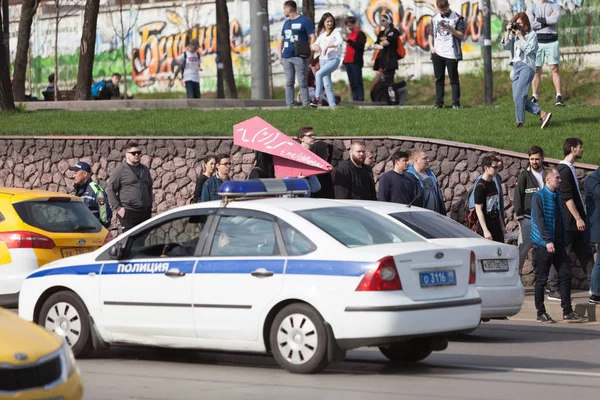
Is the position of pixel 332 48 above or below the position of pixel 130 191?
above

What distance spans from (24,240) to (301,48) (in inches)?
438

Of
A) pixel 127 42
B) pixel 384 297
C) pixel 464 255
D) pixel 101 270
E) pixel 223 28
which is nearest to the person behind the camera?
pixel 384 297

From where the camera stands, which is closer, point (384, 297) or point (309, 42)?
point (384, 297)

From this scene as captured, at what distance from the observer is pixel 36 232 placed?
1407 cm

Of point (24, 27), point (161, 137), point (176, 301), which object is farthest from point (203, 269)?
point (24, 27)

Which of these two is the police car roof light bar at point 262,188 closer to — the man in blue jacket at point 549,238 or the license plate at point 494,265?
the license plate at point 494,265

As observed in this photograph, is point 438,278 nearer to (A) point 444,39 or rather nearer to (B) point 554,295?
(B) point 554,295

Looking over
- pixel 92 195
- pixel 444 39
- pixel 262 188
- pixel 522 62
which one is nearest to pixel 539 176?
pixel 522 62

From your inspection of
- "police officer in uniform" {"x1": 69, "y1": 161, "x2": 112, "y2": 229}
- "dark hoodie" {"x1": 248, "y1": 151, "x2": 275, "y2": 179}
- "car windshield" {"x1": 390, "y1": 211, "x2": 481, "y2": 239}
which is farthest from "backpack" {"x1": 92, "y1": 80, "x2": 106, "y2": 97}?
"car windshield" {"x1": 390, "y1": 211, "x2": 481, "y2": 239}

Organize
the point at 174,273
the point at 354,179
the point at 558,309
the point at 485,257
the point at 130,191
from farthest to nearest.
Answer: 1. the point at 130,191
2. the point at 354,179
3. the point at 558,309
4. the point at 485,257
5. the point at 174,273

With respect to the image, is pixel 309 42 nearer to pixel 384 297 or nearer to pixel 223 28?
pixel 223 28

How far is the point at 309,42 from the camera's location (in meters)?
24.5

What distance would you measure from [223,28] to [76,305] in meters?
23.4

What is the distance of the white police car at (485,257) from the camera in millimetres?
12852
